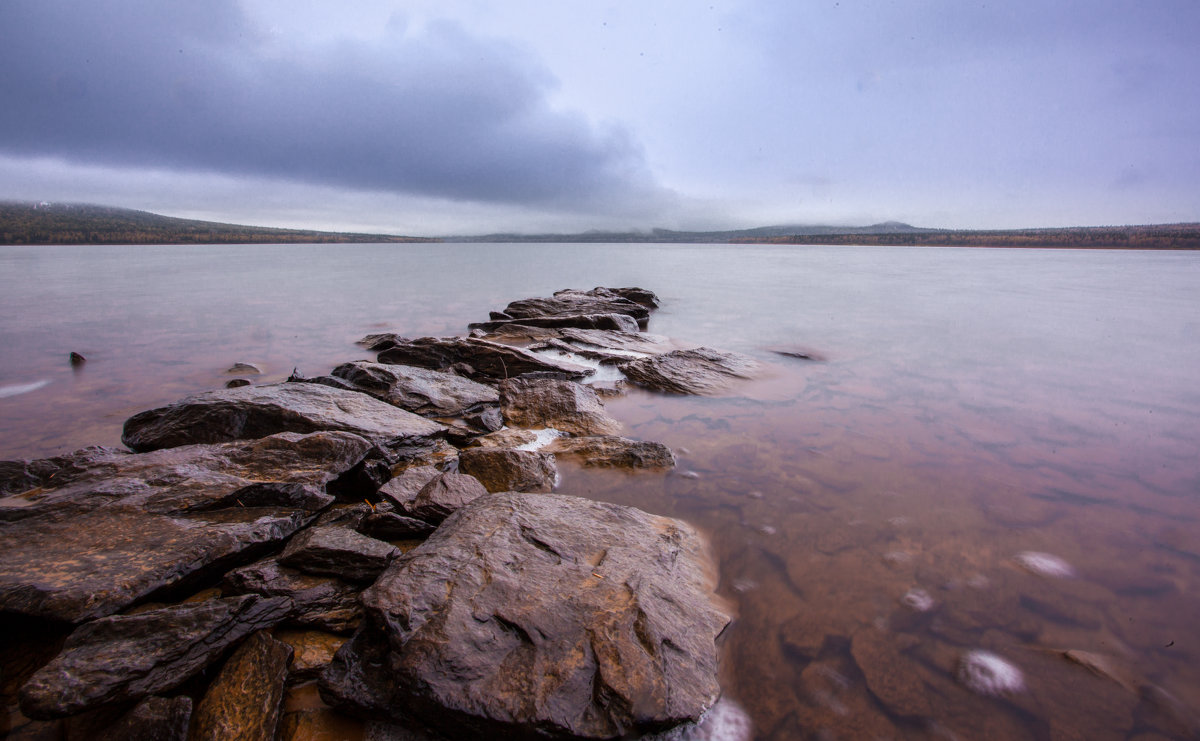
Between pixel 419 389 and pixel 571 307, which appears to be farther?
pixel 571 307

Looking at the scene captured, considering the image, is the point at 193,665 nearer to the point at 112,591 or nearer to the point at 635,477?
the point at 112,591

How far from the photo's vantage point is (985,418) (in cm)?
734

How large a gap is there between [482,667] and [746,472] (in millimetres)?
3567

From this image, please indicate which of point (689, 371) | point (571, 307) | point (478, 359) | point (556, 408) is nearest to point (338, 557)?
point (556, 408)

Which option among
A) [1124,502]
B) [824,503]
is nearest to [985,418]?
[1124,502]

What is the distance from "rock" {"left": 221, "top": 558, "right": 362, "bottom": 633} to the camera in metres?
2.82

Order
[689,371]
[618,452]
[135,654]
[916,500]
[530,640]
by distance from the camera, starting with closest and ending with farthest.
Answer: [135,654], [530,640], [916,500], [618,452], [689,371]

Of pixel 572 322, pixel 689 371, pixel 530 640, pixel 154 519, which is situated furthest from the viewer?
pixel 572 322

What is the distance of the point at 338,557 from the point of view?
10.3 ft

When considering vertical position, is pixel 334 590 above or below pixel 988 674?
above

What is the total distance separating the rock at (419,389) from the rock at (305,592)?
3.49 meters

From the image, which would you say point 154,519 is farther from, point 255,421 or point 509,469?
point 509,469

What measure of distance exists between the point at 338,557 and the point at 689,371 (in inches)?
264

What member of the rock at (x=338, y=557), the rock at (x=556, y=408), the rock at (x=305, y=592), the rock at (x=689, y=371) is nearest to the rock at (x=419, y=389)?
the rock at (x=556, y=408)
